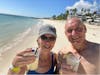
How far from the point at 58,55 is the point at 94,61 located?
0.13 metres

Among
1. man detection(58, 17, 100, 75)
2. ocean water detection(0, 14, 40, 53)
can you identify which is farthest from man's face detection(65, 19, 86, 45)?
ocean water detection(0, 14, 40, 53)

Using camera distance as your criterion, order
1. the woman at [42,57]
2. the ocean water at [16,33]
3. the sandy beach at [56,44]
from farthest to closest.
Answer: the ocean water at [16,33] < the sandy beach at [56,44] < the woman at [42,57]

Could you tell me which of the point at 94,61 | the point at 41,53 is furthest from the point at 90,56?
the point at 41,53

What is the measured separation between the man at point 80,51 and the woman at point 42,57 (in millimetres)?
40

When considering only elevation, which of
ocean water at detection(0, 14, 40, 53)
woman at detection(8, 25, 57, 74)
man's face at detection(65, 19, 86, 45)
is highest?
man's face at detection(65, 19, 86, 45)

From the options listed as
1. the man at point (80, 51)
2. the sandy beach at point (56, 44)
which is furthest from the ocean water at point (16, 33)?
the man at point (80, 51)

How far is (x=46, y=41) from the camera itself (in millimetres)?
775

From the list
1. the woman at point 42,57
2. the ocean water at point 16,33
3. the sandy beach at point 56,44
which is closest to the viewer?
the woman at point 42,57

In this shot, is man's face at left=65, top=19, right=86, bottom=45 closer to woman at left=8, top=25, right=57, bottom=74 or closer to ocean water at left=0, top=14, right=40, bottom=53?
woman at left=8, top=25, right=57, bottom=74

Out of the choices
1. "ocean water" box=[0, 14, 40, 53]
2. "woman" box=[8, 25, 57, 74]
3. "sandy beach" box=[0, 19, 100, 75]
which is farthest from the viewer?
"ocean water" box=[0, 14, 40, 53]

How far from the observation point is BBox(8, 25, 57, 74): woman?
2.47ft

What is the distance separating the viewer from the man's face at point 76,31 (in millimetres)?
802

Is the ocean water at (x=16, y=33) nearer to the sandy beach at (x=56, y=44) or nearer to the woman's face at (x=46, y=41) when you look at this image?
the sandy beach at (x=56, y=44)

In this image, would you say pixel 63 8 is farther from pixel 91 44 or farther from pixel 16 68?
pixel 16 68
